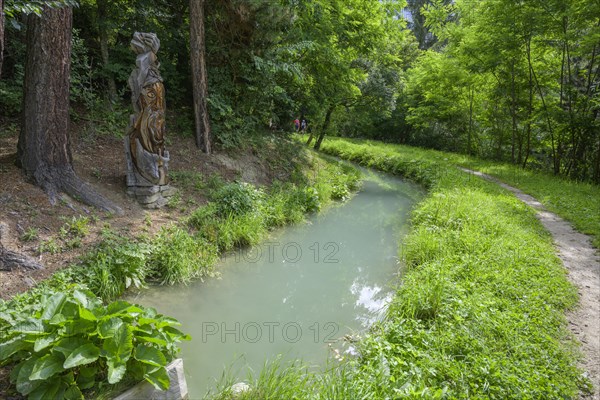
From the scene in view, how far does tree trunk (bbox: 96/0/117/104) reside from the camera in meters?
7.95

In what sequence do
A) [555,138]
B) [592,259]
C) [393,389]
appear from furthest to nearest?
[555,138] → [592,259] → [393,389]

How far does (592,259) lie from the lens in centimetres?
542

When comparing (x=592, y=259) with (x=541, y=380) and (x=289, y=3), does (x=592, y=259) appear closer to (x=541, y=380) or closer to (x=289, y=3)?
(x=541, y=380)

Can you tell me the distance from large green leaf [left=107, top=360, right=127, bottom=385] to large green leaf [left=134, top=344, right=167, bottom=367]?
124 millimetres

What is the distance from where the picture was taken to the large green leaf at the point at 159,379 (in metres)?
2.45

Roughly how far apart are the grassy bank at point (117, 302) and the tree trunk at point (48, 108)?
3.47 feet

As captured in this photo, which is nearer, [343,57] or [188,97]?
[188,97]

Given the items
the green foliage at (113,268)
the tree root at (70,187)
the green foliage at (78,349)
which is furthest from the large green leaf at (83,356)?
the tree root at (70,187)

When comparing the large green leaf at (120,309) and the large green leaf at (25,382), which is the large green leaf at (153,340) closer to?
the large green leaf at (120,309)

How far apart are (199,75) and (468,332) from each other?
767 cm

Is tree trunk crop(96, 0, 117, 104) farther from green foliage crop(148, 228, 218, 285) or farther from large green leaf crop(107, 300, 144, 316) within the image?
large green leaf crop(107, 300, 144, 316)

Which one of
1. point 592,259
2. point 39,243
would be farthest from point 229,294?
point 592,259

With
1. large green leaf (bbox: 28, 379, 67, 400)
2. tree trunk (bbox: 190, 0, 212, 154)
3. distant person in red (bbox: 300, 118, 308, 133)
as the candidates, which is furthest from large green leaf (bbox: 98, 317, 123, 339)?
distant person in red (bbox: 300, 118, 308, 133)

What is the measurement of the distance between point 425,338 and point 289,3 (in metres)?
7.68
